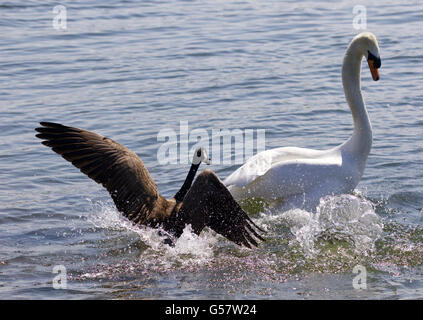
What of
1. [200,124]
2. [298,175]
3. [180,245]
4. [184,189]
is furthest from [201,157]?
[200,124]

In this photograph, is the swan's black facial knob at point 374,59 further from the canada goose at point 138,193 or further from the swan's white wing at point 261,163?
the canada goose at point 138,193

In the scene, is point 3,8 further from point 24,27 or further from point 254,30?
point 254,30

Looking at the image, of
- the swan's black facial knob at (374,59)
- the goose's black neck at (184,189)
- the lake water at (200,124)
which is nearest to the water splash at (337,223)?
the lake water at (200,124)

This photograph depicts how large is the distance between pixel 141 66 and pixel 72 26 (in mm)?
3392

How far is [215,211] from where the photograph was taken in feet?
21.6

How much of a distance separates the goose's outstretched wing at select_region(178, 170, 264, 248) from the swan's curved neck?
155 centimetres

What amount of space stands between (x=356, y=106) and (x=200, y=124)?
2.85 meters

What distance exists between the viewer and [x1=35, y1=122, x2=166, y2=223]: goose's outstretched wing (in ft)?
22.1

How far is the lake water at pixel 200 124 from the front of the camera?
6.29 metres
